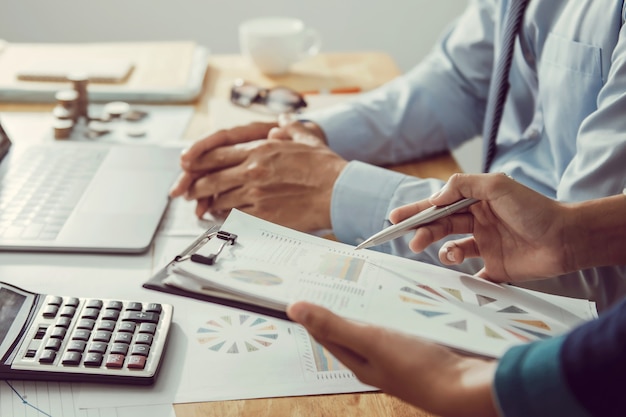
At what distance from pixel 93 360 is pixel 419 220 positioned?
0.33 meters

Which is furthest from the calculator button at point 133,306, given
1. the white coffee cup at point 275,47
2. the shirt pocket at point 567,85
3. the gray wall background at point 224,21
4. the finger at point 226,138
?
the gray wall background at point 224,21

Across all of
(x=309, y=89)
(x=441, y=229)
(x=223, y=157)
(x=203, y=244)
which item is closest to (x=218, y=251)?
(x=203, y=244)

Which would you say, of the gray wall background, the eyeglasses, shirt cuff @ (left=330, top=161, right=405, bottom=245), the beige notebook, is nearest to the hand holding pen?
shirt cuff @ (left=330, top=161, right=405, bottom=245)

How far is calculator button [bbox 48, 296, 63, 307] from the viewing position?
69 centimetres

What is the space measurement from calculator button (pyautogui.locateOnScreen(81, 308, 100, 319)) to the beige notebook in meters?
0.74

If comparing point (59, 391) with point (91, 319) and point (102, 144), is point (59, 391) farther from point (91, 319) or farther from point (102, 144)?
point (102, 144)

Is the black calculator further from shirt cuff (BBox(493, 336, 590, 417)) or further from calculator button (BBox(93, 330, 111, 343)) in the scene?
shirt cuff (BBox(493, 336, 590, 417))

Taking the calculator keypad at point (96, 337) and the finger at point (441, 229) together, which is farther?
the finger at point (441, 229)

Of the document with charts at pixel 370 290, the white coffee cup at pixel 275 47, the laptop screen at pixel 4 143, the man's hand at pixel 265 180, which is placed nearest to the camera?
the document with charts at pixel 370 290

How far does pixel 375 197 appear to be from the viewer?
919 millimetres

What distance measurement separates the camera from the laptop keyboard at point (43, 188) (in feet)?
2.91

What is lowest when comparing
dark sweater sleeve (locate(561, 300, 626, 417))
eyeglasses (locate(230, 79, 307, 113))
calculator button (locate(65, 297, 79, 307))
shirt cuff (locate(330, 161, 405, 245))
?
eyeglasses (locate(230, 79, 307, 113))

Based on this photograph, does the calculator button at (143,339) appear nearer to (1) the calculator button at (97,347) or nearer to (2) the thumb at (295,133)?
(1) the calculator button at (97,347)

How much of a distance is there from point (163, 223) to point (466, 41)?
620mm
